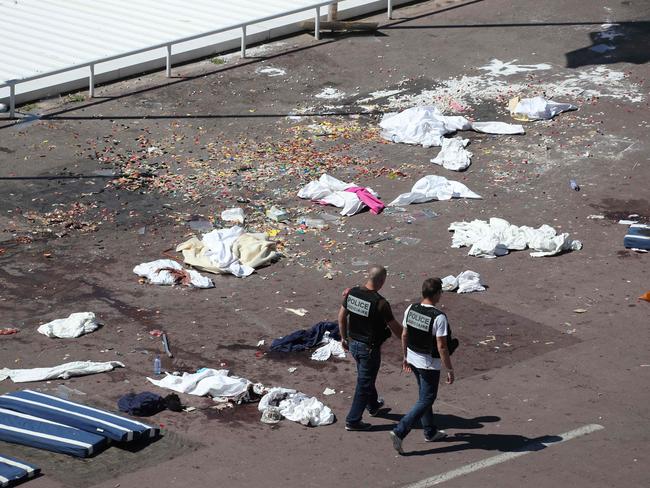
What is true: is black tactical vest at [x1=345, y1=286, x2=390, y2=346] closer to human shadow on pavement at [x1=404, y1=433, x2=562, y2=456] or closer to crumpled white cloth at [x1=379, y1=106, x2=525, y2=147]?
human shadow on pavement at [x1=404, y1=433, x2=562, y2=456]

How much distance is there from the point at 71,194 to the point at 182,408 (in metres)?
6.91

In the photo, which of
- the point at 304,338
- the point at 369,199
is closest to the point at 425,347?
the point at 304,338

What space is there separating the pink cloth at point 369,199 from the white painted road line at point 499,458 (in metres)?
6.50

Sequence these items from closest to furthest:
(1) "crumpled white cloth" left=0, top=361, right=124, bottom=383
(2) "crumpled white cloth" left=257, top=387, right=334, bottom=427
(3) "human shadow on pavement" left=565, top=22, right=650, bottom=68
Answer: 1. (2) "crumpled white cloth" left=257, top=387, right=334, bottom=427
2. (1) "crumpled white cloth" left=0, top=361, right=124, bottom=383
3. (3) "human shadow on pavement" left=565, top=22, right=650, bottom=68

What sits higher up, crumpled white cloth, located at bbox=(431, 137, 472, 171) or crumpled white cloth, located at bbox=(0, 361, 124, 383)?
crumpled white cloth, located at bbox=(431, 137, 472, 171)

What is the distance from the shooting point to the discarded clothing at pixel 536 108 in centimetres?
2002

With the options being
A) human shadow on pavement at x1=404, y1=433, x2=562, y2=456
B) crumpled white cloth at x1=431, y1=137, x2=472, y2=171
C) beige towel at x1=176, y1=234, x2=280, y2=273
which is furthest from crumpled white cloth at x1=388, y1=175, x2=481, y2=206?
human shadow on pavement at x1=404, y1=433, x2=562, y2=456

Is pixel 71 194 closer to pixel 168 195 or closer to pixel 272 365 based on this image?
pixel 168 195

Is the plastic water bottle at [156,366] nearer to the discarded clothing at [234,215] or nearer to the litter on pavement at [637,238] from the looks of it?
the discarded clothing at [234,215]

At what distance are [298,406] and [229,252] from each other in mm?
4368

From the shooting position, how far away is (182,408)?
1184 cm

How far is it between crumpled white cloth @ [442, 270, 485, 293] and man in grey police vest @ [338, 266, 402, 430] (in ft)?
12.1

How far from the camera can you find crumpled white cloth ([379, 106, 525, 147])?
63.6 feet

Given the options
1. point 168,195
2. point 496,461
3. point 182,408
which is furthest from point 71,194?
point 496,461
